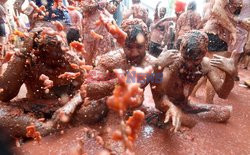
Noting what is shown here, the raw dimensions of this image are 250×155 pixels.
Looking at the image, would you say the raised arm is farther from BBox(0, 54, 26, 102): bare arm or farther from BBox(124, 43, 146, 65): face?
BBox(0, 54, 26, 102): bare arm

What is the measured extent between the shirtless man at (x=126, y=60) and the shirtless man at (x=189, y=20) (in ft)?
11.7

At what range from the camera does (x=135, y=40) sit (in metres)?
2.62

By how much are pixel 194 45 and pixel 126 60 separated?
72cm

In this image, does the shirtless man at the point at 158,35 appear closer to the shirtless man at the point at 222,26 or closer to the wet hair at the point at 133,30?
the shirtless man at the point at 222,26

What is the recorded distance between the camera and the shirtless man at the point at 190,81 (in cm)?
268

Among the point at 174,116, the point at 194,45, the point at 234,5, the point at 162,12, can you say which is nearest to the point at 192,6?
the point at 162,12

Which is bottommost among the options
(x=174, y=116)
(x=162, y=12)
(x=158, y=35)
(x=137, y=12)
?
(x=158, y=35)

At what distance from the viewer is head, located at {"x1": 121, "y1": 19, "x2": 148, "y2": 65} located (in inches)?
103

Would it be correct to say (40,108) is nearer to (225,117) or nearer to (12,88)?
(12,88)

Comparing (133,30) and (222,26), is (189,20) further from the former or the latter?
(133,30)

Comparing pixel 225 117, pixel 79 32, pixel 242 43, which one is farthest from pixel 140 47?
pixel 242 43

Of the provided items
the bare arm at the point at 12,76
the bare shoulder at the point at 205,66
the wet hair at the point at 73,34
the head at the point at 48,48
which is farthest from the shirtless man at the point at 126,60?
the wet hair at the point at 73,34

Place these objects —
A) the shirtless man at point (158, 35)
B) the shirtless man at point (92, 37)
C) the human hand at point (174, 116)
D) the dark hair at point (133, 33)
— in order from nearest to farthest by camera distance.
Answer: the human hand at point (174, 116), the dark hair at point (133, 33), the shirtless man at point (92, 37), the shirtless man at point (158, 35)

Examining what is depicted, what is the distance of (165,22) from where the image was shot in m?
7.33
